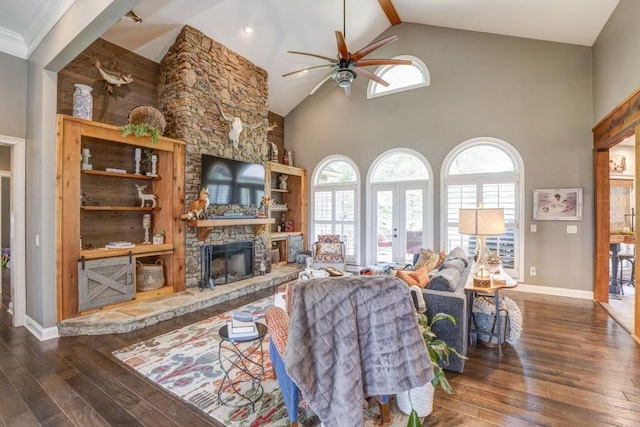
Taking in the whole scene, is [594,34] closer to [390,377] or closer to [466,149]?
[466,149]

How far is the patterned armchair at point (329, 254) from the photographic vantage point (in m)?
6.40

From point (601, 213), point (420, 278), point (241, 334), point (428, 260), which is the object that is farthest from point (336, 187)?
point (241, 334)

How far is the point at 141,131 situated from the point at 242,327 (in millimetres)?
3303

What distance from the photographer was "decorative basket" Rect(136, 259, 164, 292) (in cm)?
457

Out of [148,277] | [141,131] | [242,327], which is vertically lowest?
[148,277]

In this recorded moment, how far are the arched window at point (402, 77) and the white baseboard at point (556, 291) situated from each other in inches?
170

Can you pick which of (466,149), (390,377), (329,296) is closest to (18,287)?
(329,296)

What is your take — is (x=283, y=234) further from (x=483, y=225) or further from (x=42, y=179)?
A: (x=483, y=225)

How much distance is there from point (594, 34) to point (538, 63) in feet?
2.51

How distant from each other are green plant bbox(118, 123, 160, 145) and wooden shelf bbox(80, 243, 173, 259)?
1.51 m

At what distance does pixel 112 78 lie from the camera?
14.5ft

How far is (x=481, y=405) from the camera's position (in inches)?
89.0

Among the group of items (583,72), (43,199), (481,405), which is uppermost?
(583,72)

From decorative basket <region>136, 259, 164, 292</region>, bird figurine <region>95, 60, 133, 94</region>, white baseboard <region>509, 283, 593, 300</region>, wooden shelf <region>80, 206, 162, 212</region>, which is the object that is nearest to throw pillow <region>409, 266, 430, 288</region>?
white baseboard <region>509, 283, 593, 300</region>
